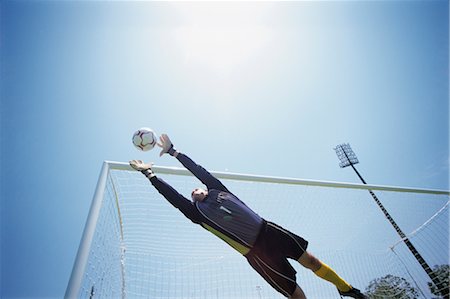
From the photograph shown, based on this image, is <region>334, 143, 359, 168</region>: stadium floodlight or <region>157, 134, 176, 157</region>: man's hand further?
<region>334, 143, 359, 168</region>: stadium floodlight

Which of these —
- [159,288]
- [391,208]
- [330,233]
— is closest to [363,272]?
[330,233]

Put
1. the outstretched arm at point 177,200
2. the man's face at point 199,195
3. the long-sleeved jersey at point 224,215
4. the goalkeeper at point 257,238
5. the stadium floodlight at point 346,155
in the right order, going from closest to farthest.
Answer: the goalkeeper at point 257,238, the long-sleeved jersey at point 224,215, the outstretched arm at point 177,200, the man's face at point 199,195, the stadium floodlight at point 346,155

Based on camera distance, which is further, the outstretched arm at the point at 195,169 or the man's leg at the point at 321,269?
the outstretched arm at the point at 195,169

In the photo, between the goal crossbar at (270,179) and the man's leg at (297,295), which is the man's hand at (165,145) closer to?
the goal crossbar at (270,179)

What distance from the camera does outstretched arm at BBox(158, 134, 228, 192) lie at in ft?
10.6

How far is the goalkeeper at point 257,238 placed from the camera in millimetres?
2580

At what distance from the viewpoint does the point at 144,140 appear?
3.74m

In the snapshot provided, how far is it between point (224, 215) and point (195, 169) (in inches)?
31.3

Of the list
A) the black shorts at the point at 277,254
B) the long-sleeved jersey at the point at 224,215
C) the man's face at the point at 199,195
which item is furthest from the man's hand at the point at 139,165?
the black shorts at the point at 277,254

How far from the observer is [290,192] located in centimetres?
569

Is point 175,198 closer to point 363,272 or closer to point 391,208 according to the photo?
point 363,272

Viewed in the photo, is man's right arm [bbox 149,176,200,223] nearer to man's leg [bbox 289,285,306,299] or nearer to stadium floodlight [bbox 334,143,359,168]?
man's leg [bbox 289,285,306,299]

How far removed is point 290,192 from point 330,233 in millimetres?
1916

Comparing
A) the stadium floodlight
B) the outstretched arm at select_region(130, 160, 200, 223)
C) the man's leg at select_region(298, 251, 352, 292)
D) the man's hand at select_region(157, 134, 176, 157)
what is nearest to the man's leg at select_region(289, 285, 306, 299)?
the man's leg at select_region(298, 251, 352, 292)
